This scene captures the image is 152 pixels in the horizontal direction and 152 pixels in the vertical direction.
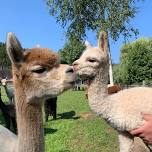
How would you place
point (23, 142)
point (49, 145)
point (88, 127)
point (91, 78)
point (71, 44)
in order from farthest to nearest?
point (71, 44)
point (88, 127)
point (49, 145)
point (91, 78)
point (23, 142)

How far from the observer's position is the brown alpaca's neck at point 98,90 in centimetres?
685

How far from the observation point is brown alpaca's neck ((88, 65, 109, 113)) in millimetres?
6848

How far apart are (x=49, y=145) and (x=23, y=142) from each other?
6.20m

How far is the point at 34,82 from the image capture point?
13.8 feet

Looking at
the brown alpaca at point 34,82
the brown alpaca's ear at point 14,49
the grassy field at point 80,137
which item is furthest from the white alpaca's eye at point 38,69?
the grassy field at point 80,137

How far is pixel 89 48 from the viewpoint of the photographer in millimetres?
7395

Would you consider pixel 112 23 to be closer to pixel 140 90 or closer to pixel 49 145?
pixel 49 145

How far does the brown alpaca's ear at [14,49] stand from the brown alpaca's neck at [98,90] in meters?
2.76

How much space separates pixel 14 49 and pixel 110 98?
2981 millimetres

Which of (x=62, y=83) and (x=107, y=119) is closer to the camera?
(x=62, y=83)

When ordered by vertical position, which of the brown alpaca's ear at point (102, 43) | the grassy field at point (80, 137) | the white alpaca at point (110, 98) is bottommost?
the grassy field at point (80, 137)

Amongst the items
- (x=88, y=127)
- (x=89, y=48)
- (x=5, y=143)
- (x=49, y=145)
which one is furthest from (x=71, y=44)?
(x=5, y=143)

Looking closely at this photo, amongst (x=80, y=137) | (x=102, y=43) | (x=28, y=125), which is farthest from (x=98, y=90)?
(x=80, y=137)

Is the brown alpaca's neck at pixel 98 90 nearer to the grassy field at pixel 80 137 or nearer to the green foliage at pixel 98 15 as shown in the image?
the grassy field at pixel 80 137
